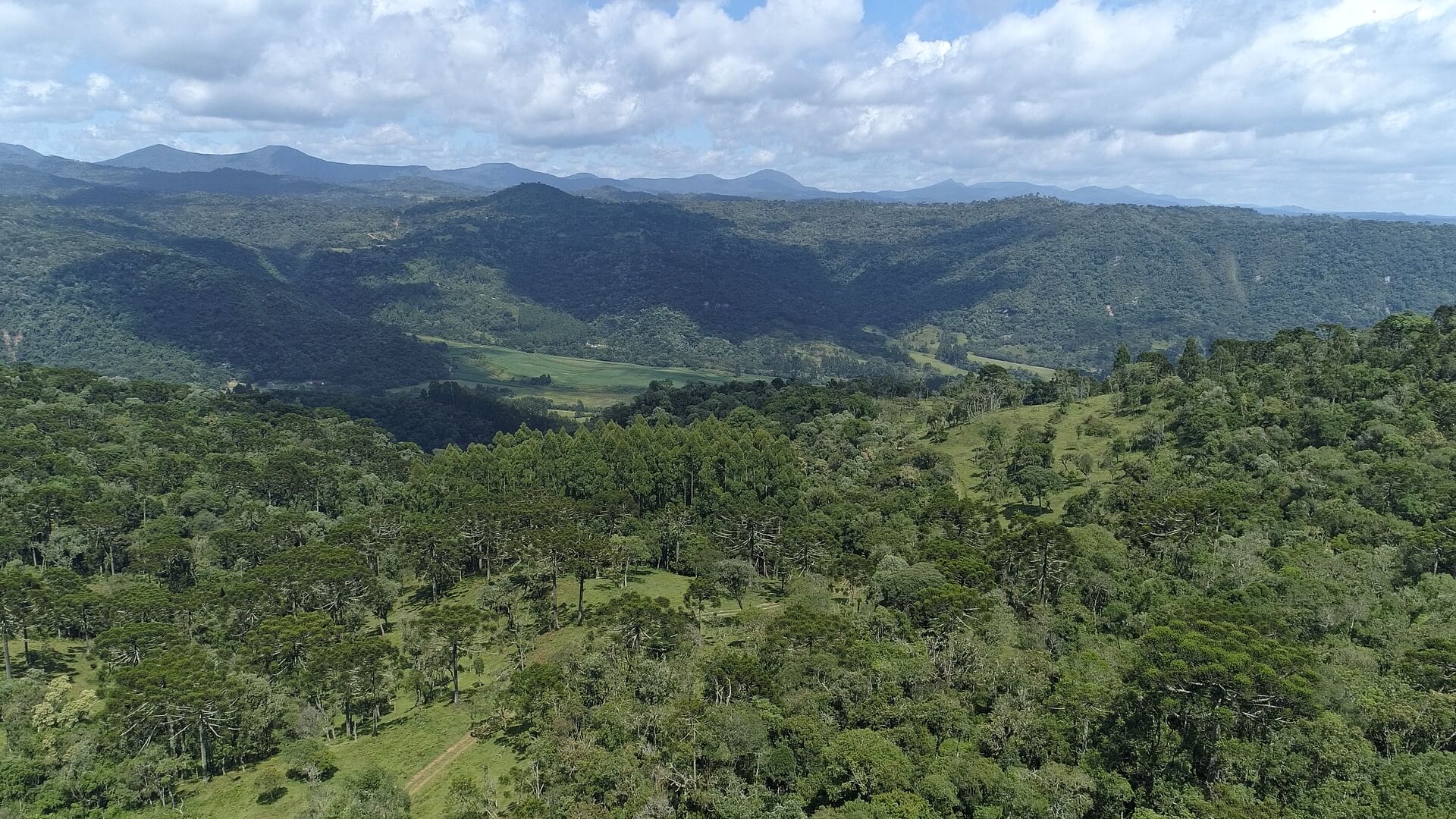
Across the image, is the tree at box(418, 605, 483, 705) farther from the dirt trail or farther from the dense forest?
the dirt trail

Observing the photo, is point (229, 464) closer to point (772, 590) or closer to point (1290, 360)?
point (772, 590)

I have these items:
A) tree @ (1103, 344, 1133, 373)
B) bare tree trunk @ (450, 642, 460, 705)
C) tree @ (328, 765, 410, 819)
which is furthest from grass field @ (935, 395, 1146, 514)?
tree @ (328, 765, 410, 819)

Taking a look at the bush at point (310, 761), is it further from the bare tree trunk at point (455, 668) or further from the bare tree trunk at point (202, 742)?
the bare tree trunk at point (455, 668)

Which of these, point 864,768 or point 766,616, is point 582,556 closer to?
point 766,616

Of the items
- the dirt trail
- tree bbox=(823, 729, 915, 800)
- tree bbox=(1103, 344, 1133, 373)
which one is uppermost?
tree bbox=(1103, 344, 1133, 373)

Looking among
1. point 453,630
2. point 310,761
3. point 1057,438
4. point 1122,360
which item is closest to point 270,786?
point 310,761

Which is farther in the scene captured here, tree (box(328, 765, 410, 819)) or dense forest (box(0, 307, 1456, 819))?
dense forest (box(0, 307, 1456, 819))
